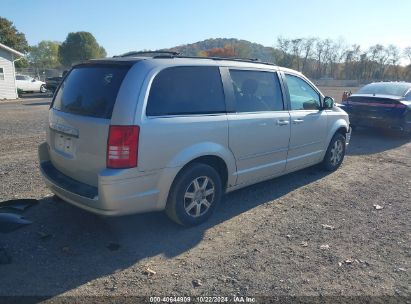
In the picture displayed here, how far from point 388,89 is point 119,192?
990 cm

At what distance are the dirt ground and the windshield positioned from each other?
567 centimetres

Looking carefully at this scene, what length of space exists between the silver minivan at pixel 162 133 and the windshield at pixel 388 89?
22.5 feet

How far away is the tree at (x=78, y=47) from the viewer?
66688mm

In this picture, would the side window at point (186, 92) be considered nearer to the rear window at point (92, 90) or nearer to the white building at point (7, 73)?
the rear window at point (92, 90)

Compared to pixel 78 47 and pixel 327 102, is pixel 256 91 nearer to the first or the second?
pixel 327 102

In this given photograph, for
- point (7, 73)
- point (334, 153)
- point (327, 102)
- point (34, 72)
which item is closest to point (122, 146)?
point (327, 102)

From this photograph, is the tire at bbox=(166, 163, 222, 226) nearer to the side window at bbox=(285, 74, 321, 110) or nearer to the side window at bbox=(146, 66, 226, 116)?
the side window at bbox=(146, 66, 226, 116)

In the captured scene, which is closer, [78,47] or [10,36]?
[10,36]

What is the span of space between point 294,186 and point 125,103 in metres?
3.46

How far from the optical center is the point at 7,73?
24922 mm

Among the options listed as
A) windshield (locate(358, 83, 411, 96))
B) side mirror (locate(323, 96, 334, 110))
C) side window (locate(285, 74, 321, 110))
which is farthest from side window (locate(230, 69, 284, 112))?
windshield (locate(358, 83, 411, 96))

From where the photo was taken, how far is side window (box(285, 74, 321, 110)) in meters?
5.45

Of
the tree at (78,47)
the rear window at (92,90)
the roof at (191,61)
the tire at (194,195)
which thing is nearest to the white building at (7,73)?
the rear window at (92,90)

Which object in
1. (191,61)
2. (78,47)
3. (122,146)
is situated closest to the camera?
(122,146)
